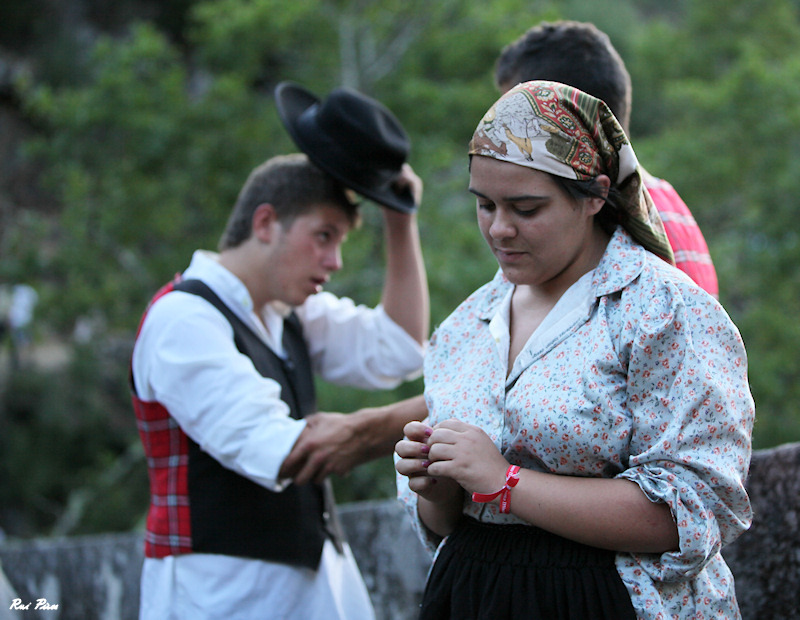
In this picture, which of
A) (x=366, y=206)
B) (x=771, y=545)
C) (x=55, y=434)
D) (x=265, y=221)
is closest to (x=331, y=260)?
(x=265, y=221)

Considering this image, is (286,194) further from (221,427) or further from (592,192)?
(592,192)

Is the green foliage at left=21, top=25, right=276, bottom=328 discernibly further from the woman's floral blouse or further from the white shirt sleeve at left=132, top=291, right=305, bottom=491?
the woman's floral blouse

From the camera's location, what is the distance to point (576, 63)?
196 centimetres

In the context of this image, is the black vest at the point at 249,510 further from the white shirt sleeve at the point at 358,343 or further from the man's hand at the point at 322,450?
the white shirt sleeve at the point at 358,343

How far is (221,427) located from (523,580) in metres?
0.92

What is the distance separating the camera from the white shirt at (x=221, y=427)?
2.07 meters

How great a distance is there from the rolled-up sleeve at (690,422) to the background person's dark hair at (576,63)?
73 cm

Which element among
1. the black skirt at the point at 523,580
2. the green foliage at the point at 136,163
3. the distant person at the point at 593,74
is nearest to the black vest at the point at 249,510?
the black skirt at the point at 523,580

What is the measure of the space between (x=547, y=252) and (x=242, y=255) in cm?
120

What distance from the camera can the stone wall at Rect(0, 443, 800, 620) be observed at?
2090 millimetres

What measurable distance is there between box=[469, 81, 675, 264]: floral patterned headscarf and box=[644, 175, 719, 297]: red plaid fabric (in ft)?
0.91

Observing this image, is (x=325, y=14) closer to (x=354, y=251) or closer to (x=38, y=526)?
(x=354, y=251)

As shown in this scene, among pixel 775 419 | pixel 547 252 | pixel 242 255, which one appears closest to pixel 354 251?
pixel 775 419

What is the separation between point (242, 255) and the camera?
2420 millimetres
